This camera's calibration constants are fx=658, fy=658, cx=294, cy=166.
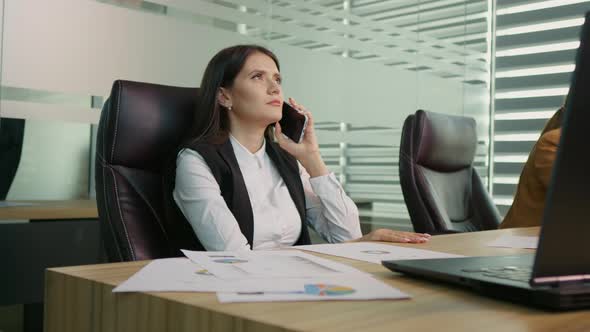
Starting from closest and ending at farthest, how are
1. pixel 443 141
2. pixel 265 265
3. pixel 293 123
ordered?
pixel 265 265 → pixel 293 123 → pixel 443 141

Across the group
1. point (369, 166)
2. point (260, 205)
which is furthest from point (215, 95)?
Result: point (369, 166)

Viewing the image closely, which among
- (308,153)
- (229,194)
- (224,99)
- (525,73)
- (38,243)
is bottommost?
(38,243)

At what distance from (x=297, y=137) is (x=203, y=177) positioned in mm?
445

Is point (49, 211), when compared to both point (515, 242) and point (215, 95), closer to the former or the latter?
point (215, 95)

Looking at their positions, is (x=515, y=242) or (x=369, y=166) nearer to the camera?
(x=515, y=242)

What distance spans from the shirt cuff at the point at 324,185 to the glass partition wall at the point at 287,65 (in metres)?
1.04

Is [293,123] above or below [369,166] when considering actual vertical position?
above

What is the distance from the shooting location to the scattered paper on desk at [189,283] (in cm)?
72

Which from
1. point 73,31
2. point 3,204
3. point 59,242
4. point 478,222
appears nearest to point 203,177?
point 59,242

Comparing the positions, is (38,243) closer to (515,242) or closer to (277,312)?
(515,242)

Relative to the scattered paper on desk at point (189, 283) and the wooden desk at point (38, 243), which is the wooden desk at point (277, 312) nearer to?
the scattered paper on desk at point (189, 283)

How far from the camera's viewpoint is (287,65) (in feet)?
10.7

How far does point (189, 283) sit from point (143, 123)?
3.28ft

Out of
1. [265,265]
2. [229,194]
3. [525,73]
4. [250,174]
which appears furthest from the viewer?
[525,73]
